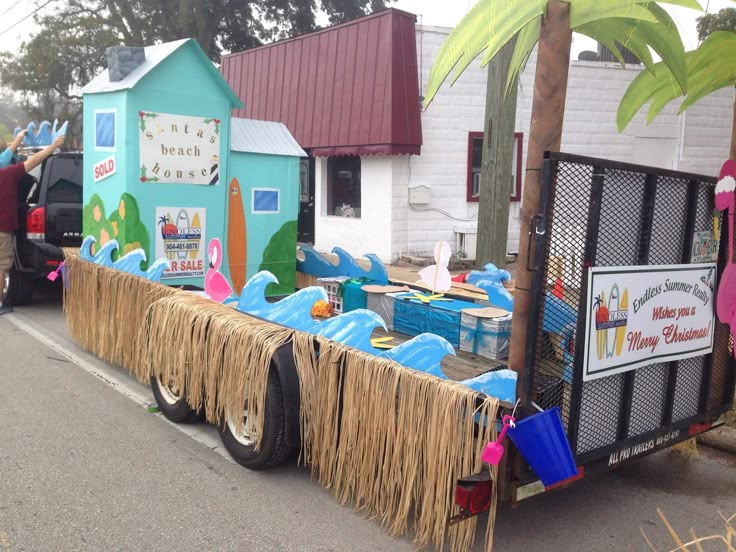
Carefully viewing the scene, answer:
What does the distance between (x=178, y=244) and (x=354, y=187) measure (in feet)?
21.7

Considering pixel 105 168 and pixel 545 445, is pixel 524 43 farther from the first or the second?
pixel 105 168

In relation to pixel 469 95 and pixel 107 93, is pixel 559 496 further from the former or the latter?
pixel 469 95

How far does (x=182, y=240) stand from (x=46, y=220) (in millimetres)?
2516

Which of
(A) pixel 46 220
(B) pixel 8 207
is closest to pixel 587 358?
(A) pixel 46 220

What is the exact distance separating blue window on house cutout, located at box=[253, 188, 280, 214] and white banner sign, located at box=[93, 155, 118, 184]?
1654 millimetres

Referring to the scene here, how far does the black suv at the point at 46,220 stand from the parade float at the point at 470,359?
120 inches

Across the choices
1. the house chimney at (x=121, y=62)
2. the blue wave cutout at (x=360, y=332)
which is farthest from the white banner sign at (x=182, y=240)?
the blue wave cutout at (x=360, y=332)

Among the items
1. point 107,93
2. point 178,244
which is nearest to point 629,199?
point 178,244

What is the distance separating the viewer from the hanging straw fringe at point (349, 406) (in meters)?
3.12

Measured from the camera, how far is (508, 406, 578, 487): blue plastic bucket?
292 cm

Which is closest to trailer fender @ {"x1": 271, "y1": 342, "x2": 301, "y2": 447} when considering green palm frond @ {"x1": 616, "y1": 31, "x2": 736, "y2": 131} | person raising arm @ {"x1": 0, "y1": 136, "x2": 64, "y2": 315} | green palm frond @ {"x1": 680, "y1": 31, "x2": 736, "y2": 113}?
green palm frond @ {"x1": 616, "y1": 31, "x2": 736, "y2": 131}

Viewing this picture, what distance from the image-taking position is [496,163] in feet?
25.1

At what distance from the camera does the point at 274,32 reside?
28.3m

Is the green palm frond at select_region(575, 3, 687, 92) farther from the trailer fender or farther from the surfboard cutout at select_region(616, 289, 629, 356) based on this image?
the trailer fender
